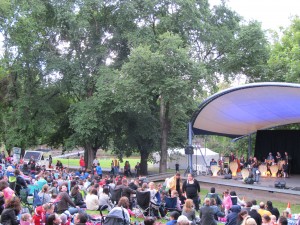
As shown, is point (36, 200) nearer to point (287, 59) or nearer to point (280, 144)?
point (280, 144)

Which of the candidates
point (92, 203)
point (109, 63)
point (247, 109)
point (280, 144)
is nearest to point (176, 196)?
point (92, 203)

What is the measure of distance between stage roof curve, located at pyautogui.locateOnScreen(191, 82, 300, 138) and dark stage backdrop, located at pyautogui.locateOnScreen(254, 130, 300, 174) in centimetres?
61

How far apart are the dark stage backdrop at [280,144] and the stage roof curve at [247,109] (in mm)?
607

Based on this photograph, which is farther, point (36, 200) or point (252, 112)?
point (252, 112)

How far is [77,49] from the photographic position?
29.4 m

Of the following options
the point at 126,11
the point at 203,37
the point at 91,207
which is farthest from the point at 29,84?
the point at 91,207

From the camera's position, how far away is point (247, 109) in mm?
21766

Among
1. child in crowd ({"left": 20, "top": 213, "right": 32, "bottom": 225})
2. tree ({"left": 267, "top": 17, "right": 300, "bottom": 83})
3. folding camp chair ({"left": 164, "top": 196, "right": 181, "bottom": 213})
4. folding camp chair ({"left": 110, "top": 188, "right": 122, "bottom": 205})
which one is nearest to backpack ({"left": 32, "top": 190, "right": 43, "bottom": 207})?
folding camp chair ({"left": 110, "top": 188, "right": 122, "bottom": 205})

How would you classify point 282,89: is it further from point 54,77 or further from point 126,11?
point 54,77

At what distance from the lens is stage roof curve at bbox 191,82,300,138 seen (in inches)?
715

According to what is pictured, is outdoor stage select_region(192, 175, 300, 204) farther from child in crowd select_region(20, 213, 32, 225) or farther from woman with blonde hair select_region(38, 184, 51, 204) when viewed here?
child in crowd select_region(20, 213, 32, 225)

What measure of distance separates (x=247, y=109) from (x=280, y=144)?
20.4 ft

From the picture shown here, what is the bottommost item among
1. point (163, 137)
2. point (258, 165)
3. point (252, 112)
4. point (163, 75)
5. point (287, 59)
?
point (258, 165)

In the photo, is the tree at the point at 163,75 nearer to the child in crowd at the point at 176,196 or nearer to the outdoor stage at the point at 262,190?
the outdoor stage at the point at 262,190
